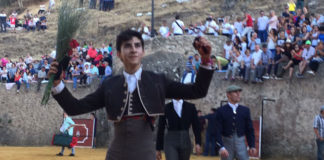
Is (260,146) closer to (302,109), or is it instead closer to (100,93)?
(302,109)

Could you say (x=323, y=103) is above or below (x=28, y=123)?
above

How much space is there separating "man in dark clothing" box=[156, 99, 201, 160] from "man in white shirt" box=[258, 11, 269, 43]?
383 inches

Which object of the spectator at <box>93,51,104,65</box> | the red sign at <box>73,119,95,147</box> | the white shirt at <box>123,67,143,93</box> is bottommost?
the red sign at <box>73,119,95,147</box>

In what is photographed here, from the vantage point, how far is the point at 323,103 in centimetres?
1634

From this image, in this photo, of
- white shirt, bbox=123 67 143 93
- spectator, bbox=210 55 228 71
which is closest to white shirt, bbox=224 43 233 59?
spectator, bbox=210 55 228 71

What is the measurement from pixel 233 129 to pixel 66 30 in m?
4.50

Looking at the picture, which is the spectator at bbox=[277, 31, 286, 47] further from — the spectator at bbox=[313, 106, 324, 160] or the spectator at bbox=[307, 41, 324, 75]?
the spectator at bbox=[313, 106, 324, 160]

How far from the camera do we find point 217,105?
758 inches

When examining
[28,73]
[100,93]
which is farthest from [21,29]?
[100,93]

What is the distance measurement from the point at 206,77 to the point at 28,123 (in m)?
22.0

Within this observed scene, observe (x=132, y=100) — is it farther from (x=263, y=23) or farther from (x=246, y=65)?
(x=263, y=23)

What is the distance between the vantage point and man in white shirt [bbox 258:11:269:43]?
60.8 ft

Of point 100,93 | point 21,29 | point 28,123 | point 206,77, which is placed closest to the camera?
point 206,77

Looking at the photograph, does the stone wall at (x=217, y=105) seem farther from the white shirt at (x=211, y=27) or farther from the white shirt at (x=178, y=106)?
the white shirt at (x=178, y=106)
